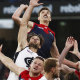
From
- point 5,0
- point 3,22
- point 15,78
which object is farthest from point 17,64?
point 3,22

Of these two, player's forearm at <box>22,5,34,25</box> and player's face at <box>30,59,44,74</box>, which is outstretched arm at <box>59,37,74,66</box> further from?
player's face at <box>30,59,44,74</box>

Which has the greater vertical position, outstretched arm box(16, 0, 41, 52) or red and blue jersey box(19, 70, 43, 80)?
outstretched arm box(16, 0, 41, 52)

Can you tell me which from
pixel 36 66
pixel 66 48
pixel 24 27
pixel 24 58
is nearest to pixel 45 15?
pixel 24 27

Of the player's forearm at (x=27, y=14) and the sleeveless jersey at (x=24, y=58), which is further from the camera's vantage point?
the player's forearm at (x=27, y=14)

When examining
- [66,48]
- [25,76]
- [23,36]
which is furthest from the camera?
[23,36]

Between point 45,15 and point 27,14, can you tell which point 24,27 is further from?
point 45,15

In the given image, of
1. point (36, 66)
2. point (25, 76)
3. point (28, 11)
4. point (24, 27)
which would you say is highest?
point (28, 11)

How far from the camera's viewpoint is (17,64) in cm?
538

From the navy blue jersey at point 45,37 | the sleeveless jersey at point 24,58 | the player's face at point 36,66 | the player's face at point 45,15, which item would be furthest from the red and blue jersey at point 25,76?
the player's face at point 45,15

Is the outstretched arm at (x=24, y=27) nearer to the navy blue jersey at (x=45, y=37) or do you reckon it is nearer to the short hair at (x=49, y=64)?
the navy blue jersey at (x=45, y=37)

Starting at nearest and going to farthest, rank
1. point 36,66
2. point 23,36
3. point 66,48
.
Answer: point 36,66 → point 66,48 → point 23,36

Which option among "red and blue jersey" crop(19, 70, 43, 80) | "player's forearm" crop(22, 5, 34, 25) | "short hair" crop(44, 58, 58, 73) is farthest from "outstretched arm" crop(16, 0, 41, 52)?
"short hair" crop(44, 58, 58, 73)

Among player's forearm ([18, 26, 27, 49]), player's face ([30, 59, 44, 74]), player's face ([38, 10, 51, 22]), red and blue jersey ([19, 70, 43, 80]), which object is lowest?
red and blue jersey ([19, 70, 43, 80])

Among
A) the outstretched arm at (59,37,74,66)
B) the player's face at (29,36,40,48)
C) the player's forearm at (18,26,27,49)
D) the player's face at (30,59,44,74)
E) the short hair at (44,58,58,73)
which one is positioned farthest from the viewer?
the player's forearm at (18,26,27,49)
